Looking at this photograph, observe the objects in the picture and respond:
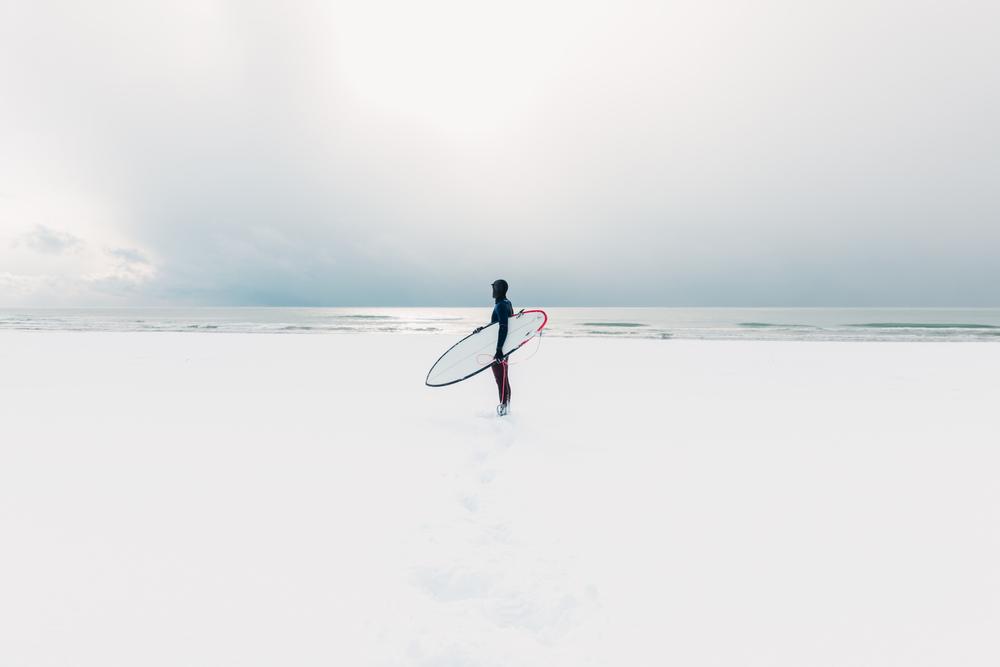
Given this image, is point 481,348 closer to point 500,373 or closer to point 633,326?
point 500,373

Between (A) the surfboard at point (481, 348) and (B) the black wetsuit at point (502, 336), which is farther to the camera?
(A) the surfboard at point (481, 348)

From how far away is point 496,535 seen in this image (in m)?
3.38

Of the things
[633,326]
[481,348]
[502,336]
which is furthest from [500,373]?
[633,326]

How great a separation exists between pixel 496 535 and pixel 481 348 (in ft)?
15.5

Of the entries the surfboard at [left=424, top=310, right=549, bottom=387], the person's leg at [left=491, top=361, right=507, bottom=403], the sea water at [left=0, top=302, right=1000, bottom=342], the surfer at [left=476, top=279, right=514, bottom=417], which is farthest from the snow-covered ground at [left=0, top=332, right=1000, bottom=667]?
the sea water at [left=0, top=302, right=1000, bottom=342]

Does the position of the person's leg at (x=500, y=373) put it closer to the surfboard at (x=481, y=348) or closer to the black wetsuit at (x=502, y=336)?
the black wetsuit at (x=502, y=336)

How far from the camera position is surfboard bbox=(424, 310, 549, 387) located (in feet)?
24.8

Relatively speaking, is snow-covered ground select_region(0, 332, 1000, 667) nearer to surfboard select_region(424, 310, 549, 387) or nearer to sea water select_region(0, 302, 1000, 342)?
surfboard select_region(424, 310, 549, 387)

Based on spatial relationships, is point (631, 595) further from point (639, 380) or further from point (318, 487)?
point (639, 380)

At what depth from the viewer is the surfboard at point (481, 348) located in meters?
7.55

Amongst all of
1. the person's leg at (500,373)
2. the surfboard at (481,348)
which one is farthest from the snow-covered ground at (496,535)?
the surfboard at (481,348)

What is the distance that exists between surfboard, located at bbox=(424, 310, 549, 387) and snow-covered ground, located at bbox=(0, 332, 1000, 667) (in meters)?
0.77

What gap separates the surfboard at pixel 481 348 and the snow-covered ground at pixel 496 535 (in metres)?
0.77

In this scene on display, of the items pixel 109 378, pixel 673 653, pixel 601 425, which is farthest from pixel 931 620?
pixel 109 378
